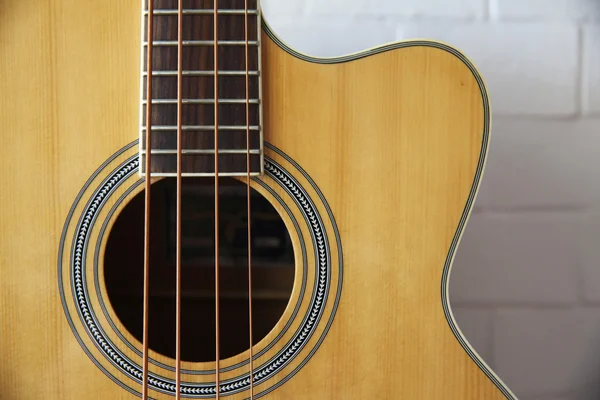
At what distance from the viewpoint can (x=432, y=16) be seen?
0.84m

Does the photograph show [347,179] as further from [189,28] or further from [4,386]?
[4,386]

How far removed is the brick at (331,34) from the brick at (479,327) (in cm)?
46

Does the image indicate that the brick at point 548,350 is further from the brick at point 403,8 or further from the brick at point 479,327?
the brick at point 403,8

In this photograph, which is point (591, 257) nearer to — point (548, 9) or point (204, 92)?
point (548, 9)

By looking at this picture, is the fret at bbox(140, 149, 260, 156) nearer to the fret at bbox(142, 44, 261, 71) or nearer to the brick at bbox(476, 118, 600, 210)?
the fret at bbox(142, 44, 261, 71)

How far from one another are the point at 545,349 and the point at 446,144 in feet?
1.55

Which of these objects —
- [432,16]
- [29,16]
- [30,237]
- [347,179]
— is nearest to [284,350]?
[347,179]

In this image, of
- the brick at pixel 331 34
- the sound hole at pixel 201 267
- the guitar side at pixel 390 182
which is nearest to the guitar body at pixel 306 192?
the guitar side at pixel 390 182

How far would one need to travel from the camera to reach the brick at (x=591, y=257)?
2.77 ft

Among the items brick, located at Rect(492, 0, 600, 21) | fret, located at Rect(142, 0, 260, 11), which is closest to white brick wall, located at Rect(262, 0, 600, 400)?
brick, located at Rect(492, 0, 600, 21)

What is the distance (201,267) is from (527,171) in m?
0.54

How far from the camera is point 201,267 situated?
742 millimetres

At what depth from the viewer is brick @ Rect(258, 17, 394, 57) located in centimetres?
84

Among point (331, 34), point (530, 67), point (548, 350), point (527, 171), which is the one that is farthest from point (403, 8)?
point (548, 350)
